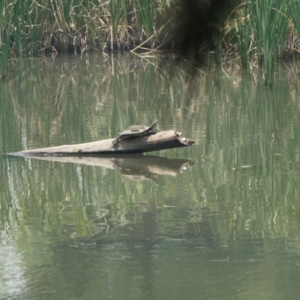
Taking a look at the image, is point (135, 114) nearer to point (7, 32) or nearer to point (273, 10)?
point (273, 10)

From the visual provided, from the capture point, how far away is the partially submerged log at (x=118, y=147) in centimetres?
474

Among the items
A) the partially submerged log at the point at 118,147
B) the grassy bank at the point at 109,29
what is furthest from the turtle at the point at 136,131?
the grassy bank at the point at 109,29

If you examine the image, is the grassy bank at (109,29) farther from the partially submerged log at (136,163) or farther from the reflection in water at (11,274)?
the reflection in water at (11,274)

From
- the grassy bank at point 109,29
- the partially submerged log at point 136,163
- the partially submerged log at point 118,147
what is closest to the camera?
the partially submerged log at point 136,163

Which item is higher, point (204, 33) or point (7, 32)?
point (7, 32)

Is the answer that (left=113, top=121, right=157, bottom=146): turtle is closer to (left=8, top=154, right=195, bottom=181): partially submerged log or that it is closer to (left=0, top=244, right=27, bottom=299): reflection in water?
(left=8, top=154, right=195, bottom=181): partially submerged log

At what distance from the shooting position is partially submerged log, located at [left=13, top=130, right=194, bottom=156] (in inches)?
187

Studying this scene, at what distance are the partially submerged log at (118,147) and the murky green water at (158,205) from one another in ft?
0.28

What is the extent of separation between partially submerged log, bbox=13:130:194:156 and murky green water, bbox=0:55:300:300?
0.28ft

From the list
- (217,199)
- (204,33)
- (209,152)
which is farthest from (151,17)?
Result: (204,33)

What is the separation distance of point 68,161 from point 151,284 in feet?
7.07

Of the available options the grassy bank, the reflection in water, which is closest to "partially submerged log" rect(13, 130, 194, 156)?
the reflection in water

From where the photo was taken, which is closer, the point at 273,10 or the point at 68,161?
the point at 68,161

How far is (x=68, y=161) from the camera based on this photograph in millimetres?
4828
